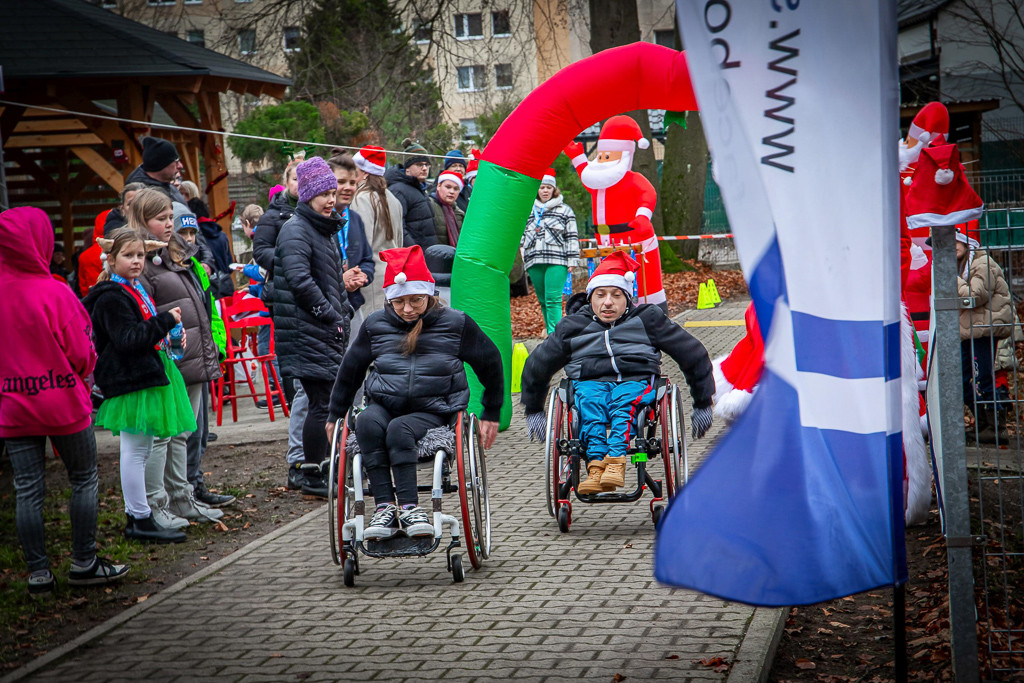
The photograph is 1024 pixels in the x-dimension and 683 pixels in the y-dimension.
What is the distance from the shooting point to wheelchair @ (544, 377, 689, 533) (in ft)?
21.1

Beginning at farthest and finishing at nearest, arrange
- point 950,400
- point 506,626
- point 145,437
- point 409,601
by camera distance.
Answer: point 145,437 → point 409,601 → point 506,626 → point 950,400

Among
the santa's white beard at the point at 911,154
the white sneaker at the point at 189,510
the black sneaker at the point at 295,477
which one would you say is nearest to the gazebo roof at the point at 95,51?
the black sneaker at the point at 295,477

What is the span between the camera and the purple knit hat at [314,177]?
7664 mm

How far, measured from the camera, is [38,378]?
587 centimetres

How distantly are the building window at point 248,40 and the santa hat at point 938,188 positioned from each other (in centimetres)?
1393

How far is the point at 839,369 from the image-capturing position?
3189mm

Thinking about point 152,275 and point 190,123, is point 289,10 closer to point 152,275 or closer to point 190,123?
point 190,123

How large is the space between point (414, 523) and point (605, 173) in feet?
22.9

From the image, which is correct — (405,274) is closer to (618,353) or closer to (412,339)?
(412,339)

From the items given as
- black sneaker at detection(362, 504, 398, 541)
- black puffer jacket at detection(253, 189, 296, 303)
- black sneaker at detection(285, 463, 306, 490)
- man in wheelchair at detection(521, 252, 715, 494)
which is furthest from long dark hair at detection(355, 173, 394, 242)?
black sneaker at detection(362, 504, 398, 541)

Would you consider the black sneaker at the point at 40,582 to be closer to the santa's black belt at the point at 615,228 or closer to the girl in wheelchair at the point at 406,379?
the girl in wheelchair at the point at 406,379

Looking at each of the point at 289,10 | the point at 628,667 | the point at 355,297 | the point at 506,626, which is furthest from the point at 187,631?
the point at 289,10

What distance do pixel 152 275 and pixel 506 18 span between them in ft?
46.0

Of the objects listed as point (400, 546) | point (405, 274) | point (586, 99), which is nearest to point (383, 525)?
point (400, 546)
